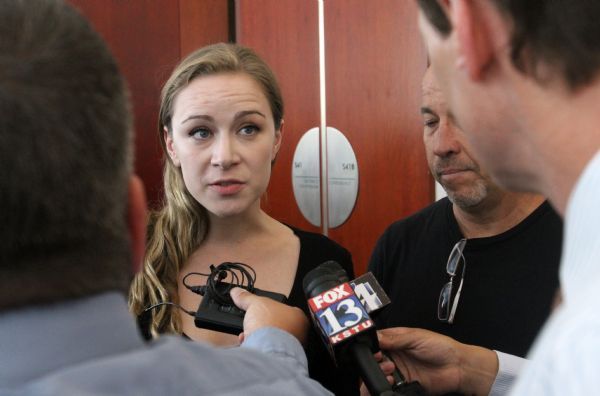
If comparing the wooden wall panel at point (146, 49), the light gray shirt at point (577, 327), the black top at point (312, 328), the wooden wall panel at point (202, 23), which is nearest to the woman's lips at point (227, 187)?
the black top at point (312, 328)

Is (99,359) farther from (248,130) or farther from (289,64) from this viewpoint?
(289,64)

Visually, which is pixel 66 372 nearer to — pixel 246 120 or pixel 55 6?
pixel 55 6

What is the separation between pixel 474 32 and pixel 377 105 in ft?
6.36

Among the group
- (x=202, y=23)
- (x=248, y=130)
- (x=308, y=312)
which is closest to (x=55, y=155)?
(x=308, y=312)

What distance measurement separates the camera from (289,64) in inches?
112

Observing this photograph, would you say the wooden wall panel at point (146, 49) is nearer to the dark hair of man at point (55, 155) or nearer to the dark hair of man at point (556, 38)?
the dark hair of man at point (55, 155)

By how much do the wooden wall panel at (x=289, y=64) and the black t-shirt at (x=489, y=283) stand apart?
4.24 feet

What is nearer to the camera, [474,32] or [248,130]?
[474,32]

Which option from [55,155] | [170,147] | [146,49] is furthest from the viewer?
[146,49]

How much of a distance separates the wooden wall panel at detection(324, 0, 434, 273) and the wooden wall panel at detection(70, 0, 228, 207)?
670mm

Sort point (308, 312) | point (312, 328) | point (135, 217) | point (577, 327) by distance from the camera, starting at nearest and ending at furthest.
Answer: point (577, 327)
point (135, 217)
point (312, 328)
point (308, 312)

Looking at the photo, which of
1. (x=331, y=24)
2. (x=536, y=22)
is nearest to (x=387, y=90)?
(x=331, y=24)

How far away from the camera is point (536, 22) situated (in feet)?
1.83

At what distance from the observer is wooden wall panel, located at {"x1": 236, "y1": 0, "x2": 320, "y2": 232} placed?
2758mm
